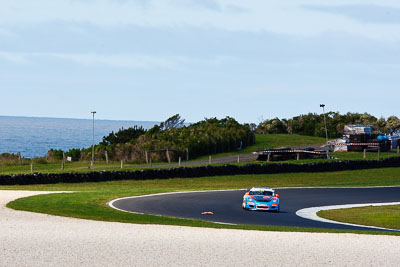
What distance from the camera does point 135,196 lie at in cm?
3925

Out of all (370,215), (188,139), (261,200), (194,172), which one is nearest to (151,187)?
(194,172)

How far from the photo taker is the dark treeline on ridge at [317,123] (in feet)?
368

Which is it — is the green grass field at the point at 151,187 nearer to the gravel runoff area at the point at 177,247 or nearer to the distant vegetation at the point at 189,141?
the gravel runoff area at the point at 177,247

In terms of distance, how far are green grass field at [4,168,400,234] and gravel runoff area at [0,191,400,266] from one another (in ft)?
9.89

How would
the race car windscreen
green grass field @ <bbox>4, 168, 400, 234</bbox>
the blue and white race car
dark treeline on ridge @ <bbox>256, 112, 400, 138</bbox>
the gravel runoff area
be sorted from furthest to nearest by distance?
dark treeline on ridge @ <bbox>256, 112, 400, 138</bbox>, the race car windscreen, the blue and white race car, green grass field @ <bbox>4, 168, 400, 234</bbox>, the gravel runoff area

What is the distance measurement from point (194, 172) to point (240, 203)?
18.3m

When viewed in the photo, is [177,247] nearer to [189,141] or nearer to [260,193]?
[260,193]

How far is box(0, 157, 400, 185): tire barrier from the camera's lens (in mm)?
49344

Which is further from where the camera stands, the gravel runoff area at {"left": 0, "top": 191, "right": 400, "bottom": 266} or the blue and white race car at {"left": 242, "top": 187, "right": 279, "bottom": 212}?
the blue and white race car at {"left": 242, "top": 187, "right": 279, "bottom": 212}

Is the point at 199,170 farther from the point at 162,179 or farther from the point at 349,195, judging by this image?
the point at 349,195

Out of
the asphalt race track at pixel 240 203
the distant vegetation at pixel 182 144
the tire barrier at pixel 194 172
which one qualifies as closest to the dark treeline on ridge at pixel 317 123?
the distant vegetation at pixel 182 144

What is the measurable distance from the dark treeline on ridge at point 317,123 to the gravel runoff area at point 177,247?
91.8 m

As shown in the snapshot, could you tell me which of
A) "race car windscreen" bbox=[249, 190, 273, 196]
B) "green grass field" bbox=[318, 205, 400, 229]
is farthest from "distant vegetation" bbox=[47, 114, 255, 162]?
"green grass field" bbox=[318, 205, 400, 229]

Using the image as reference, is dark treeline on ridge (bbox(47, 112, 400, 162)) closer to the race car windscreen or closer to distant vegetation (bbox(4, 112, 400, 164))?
distant vegetation (bbox(4, 112, 400, 164))
